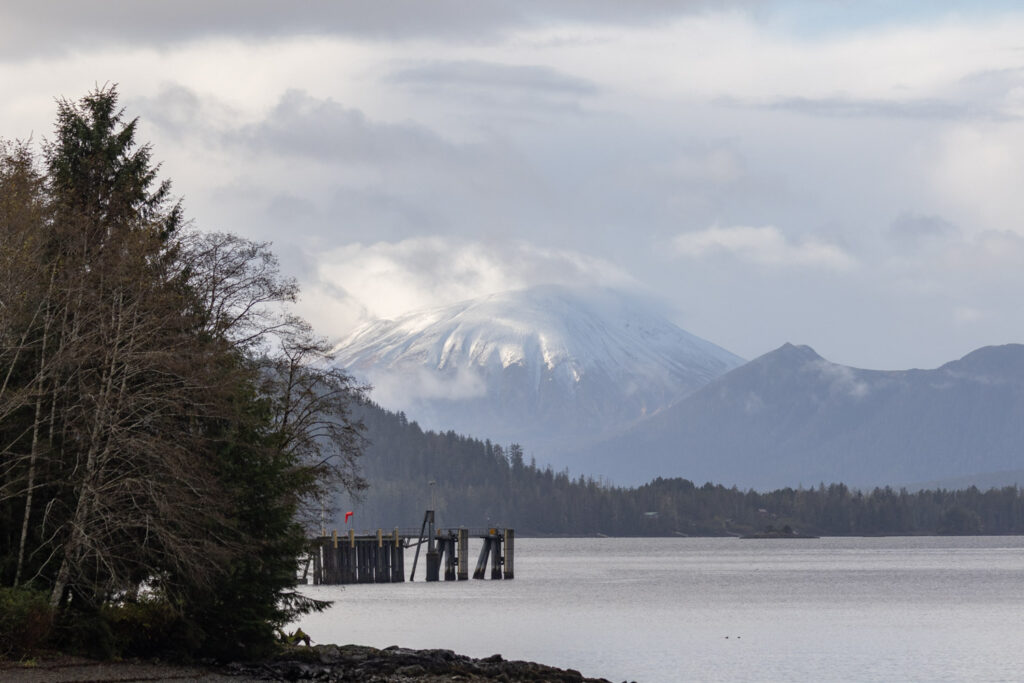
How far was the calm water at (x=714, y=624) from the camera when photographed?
66.2 m

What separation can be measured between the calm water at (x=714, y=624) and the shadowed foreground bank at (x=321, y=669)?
822 centimetres

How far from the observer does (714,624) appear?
287ft

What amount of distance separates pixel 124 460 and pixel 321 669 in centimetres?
1015

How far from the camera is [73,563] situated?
40.4 metres

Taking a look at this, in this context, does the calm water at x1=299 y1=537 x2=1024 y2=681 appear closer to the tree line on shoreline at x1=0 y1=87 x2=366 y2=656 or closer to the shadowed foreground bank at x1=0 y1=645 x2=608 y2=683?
the shadowed foreground bank at x1=0 y1=645 x2=608 y2=683

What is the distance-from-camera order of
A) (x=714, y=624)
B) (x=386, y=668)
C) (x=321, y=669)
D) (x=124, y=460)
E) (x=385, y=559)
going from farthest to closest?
(x=385, y=559) < (x=714, y=624) < (x=386, y=668) < (x=321, y=669) < (x=124, y=460)

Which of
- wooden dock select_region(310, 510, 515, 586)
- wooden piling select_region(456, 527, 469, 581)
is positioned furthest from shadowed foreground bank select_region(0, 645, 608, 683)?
wooden piling select_region(456, 527, 469, 581)

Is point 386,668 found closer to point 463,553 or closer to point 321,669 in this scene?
point 321,669

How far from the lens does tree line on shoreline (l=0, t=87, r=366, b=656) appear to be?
40594 millimetres

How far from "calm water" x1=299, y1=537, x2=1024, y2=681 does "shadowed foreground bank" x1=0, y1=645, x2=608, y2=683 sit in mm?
8221

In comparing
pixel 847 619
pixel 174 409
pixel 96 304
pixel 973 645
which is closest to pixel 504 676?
pixel 174 409

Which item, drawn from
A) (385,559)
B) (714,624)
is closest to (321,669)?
(714,624)

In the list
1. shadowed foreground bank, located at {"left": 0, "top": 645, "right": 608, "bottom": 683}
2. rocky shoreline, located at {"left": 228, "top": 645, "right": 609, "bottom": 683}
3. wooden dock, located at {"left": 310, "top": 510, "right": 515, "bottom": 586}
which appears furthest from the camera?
wooden dock, located at {"left": 310, "top": 510, "right": 515, "bottom": 586}

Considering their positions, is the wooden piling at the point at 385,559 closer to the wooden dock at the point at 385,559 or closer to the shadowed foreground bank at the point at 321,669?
the wooden dock at the point at 385,559
